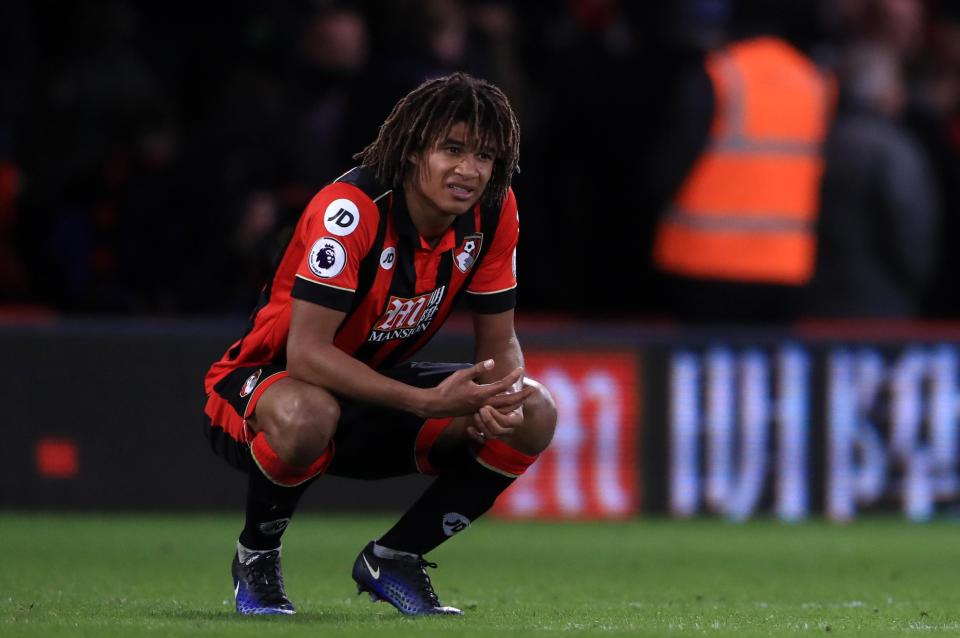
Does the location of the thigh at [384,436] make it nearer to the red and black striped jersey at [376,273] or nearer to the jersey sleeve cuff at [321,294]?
the red and black striped jersey at [376,273]

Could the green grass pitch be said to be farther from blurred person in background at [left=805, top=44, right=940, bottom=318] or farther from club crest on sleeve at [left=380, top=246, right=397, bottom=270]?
blurred person in background at [left=805, top=44, right=940, bottom=318]

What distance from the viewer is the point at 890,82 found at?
10.1 meters

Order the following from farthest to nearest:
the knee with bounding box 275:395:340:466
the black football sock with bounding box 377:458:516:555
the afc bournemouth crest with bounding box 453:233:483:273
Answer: the black football sock with bounding box 377:458:516:555
the afc bournemouth crest with bounding box 453:233:483:273
the knee with bounding box 275:395:340:466

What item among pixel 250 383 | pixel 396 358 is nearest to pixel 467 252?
pixel 396 358

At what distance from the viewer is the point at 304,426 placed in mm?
5281

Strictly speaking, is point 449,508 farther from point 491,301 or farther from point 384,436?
point 491,301

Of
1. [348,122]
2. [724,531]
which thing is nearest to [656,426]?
[724,531]

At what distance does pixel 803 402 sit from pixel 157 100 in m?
4.07

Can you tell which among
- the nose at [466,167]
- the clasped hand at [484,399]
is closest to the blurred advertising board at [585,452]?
the clasped hand at [484,399]

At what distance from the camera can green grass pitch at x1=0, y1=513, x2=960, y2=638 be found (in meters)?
5.43

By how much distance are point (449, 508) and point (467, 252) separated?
0.77 m

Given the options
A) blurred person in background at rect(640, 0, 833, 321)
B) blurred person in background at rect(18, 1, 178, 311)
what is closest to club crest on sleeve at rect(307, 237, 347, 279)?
blurred person in background at rect(640, 0, 833, 321)

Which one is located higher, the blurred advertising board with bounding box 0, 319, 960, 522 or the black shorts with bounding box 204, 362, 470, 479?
the black shorts with bounding box 204, 362, 470, 479

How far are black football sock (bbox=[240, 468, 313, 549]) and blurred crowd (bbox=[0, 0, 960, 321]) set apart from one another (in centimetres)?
381
